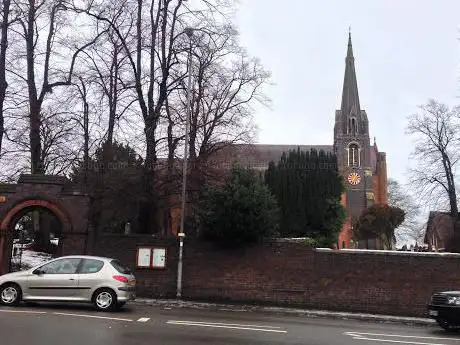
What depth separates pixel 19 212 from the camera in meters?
22.5

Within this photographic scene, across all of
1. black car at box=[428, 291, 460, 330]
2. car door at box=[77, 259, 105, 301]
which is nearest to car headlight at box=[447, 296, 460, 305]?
black car at box=[428, 291, 460, 330]

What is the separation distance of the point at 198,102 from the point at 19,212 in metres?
10.0

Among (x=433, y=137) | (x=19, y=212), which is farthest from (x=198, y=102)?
(x=433, y=137)

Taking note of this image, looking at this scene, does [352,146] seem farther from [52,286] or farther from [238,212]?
[52,286]

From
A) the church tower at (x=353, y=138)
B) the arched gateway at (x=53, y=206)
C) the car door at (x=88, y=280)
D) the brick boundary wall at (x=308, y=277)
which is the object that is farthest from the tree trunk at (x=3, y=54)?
the church tower at (x=353, y=138)

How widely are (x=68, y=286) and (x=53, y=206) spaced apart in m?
8.01

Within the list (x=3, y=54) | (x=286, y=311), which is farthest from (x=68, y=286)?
(x=3, y=54)

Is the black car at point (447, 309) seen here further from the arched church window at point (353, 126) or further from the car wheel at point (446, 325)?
the arched church window at point (353, 126)

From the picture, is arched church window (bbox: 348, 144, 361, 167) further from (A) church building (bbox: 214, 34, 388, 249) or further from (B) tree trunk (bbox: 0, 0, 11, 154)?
(B) tree trunk (bbox: 0, 0, 11, 154)

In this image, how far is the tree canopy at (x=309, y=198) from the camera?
4238 centimetres

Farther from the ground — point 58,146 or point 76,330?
point 58,146

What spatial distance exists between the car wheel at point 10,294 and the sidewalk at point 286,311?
16.3 ft

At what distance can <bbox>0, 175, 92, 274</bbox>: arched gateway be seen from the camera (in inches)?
876

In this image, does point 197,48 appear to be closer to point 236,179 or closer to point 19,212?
point 236,179
